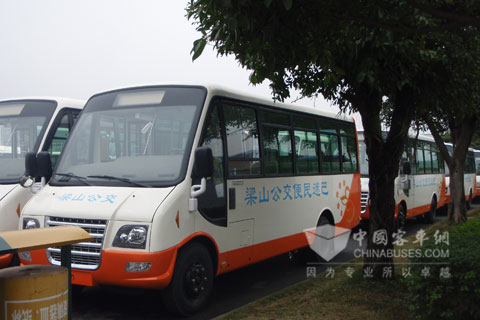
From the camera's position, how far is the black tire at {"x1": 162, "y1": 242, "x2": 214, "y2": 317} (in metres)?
5.99

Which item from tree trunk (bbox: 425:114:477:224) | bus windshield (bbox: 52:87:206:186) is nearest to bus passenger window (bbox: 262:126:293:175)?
bus windshield (bbox: 52:87:206:186)

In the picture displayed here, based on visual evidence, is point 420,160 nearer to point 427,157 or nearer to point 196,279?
point 427,157

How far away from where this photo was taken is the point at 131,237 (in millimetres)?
5758

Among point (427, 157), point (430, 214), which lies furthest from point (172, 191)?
point (430, 214)

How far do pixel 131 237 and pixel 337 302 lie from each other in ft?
8.17

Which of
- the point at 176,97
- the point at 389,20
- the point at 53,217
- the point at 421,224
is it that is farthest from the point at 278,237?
the point at 421,224

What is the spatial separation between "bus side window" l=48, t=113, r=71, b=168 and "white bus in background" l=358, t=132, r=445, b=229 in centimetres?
797

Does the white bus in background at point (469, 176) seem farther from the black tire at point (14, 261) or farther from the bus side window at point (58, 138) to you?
the black tire at point (14, 261)

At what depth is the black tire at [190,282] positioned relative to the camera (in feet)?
19.7

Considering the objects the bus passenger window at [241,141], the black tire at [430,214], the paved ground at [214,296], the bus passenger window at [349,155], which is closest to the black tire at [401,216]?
the black tire at [430,214]

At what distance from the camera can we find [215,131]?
6.86m

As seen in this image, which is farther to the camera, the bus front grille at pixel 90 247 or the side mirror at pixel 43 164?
the side mirror at pixel 43 164

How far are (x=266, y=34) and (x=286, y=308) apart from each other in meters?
3.10

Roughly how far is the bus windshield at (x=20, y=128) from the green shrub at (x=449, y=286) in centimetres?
603
